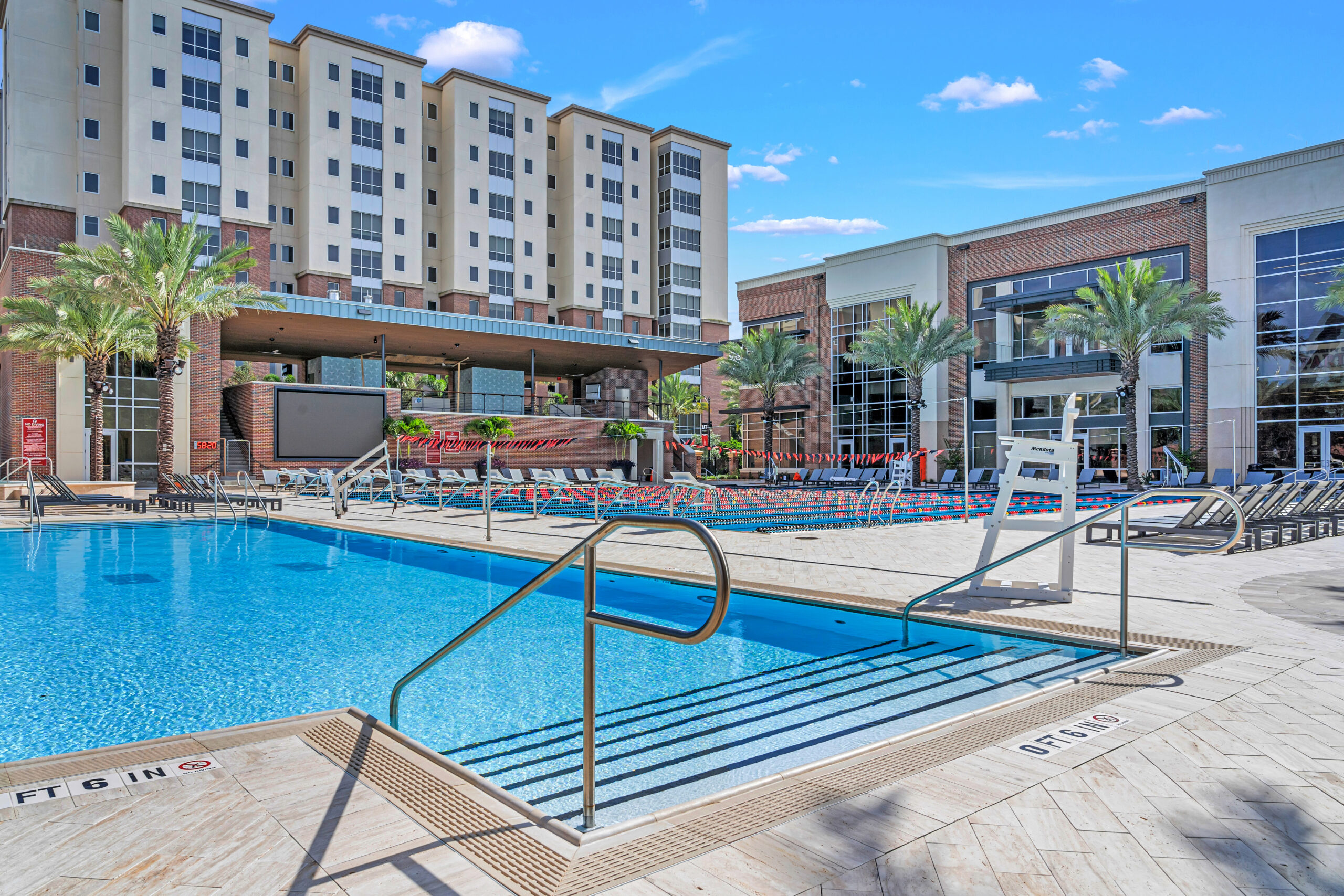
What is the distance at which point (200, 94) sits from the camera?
36438 mm

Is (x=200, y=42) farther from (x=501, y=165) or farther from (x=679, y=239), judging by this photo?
(x=679, y=239)

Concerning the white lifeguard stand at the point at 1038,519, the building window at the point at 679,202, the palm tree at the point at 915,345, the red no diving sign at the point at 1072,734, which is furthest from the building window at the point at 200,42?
the red no diving sign at the point at 1072,734

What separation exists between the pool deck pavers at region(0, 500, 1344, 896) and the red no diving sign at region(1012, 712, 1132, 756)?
0.06m

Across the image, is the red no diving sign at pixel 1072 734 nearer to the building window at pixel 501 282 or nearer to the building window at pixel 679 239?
the building window at pixel 501 282

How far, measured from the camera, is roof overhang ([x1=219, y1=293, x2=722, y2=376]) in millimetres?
30719

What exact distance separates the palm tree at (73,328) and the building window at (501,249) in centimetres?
2405

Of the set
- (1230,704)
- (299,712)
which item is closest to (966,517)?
(1230,704)

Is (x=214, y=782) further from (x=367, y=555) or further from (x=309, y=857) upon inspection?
(x=367, y=555)

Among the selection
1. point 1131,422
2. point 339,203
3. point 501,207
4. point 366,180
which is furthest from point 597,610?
point 501,207

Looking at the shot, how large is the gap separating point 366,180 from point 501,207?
795 centimetres

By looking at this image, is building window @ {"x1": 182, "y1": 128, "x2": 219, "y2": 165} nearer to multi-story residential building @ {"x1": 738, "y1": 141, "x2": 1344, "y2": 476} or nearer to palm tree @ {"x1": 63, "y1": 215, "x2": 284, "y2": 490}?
palm tree @ {"x1": 63, "y1": 215, "x2": 284, "y2": 490}

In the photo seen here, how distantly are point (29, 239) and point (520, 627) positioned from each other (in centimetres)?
3777

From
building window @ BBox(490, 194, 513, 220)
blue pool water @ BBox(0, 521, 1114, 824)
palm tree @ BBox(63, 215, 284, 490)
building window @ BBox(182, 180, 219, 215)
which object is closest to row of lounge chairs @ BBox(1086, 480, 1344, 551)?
blue pool water @ BBox(0, 521, 1114, 824)

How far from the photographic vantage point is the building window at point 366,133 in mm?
42625
